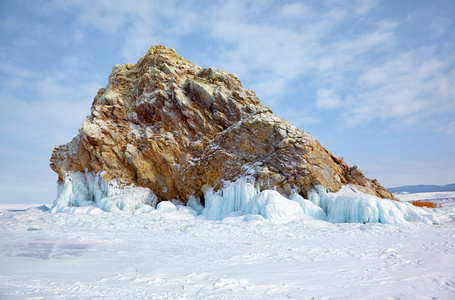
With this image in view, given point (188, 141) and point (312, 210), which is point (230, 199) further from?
point (188, 141)

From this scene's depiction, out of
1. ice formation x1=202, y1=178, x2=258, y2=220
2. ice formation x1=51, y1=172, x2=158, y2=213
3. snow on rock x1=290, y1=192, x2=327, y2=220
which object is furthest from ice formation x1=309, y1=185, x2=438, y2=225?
ice formation x1=51, y1=172, x2=158, y2=213

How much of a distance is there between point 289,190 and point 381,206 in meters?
6.09

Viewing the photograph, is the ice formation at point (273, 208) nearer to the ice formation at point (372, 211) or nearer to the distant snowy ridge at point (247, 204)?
the distant snowy ridge at point (247, 204)

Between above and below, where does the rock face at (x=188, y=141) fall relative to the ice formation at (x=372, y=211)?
above

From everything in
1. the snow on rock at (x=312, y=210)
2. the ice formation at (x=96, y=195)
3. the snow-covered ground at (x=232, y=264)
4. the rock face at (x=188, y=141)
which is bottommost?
the snow-covered ground at (x=232, y=264)

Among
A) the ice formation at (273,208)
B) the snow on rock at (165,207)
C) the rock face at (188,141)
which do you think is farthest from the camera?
the snow on rock at (165,207)

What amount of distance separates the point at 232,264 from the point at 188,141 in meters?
19.4

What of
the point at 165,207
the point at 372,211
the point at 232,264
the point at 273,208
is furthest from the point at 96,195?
the point at 372,211

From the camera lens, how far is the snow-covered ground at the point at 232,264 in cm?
485

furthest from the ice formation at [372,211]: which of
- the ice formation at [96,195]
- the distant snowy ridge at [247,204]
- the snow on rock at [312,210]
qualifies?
the ice formation at [96,195]

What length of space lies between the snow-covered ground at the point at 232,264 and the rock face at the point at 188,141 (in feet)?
29.0

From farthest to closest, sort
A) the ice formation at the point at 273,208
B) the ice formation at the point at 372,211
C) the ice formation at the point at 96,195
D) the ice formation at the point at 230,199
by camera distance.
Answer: the ice formation at the point at 96,195 < the ice formation at the point at 230,199 < the ice formation at the point at 273,208 < the ice formation at the point at 372,211

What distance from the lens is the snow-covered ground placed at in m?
4.85

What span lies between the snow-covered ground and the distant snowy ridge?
280 centimetres
